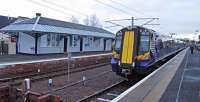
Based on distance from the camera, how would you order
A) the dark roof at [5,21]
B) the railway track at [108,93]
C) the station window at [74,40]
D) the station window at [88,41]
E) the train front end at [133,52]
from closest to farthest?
the railway track at [108,93] < the train front end at [133,52] < the station window at [74,40] < the dark roof at [5,21] < the station window at [88,41]

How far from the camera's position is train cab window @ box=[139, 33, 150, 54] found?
15359mm

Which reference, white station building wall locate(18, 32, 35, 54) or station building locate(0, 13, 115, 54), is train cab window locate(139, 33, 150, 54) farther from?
white station building wall locate(18, 32, 35, 54)

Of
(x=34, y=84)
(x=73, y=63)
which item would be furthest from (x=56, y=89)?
(x=73, y=63)

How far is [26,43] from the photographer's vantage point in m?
31.6

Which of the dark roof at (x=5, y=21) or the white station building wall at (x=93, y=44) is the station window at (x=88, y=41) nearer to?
the white station building wall at (x=93, y=44)

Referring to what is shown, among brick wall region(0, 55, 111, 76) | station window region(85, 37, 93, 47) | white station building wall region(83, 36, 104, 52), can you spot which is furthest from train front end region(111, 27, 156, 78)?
station window region(85, 37, 93, 47)

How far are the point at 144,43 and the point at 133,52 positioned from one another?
835 millimetres

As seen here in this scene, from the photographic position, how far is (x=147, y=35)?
15.5 m

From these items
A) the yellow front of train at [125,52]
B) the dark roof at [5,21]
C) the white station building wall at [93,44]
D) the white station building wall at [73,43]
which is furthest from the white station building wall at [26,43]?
the yellow front of train at [125,52]

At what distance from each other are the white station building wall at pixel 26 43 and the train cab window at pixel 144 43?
17.9 m

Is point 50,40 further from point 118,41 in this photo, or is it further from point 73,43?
point 118,41

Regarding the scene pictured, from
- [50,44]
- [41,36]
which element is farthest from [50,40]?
[41,36]

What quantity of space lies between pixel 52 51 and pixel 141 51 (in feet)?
64.6

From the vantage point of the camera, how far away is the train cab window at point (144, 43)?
605 inches
